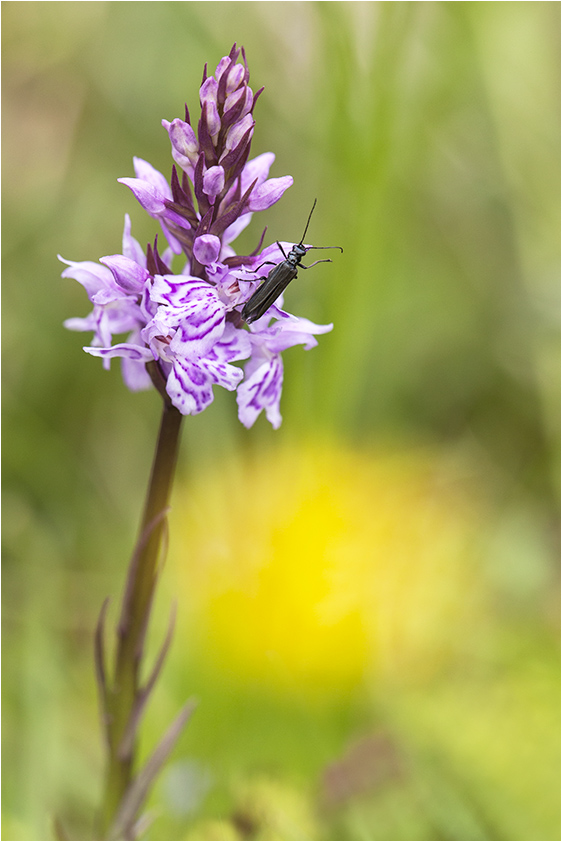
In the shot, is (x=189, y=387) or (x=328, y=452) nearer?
(x=189, y=387)

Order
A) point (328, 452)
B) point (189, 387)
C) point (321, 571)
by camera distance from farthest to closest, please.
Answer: point (328, 452)
point (321, 571)
point (189, 387)

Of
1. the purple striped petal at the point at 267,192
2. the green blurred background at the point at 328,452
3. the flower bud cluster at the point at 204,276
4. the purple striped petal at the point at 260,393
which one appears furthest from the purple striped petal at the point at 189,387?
the green blurred background at the point at 328,452

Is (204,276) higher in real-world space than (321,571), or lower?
higher

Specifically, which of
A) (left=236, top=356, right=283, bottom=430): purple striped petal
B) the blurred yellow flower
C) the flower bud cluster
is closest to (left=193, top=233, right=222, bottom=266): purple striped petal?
the flower bud cluster

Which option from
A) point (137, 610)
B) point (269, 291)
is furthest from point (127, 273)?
point (137, 610)

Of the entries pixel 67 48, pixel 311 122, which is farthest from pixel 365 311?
pixel 67 48

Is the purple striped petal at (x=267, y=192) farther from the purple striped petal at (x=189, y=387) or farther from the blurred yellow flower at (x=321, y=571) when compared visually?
the blurred yellow flower at (x=321, y=571)

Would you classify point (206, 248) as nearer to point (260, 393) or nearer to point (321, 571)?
point (260, 393)
